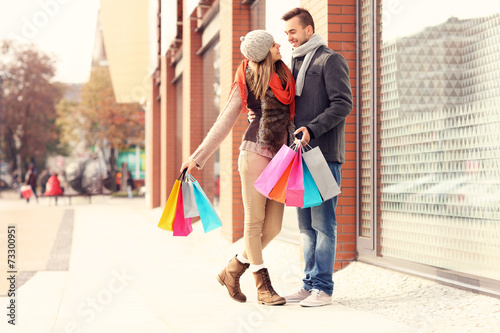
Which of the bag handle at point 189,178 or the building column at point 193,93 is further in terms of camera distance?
the building column at point 193,93

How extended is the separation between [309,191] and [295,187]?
0.09 m

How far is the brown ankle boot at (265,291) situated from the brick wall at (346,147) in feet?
4.55

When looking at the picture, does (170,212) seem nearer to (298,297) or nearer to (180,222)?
(180,222)

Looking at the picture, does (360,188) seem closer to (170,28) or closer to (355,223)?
(355,223)

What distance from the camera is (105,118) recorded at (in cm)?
4500

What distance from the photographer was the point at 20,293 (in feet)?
17.7

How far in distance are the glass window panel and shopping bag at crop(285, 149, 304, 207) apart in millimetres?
1209

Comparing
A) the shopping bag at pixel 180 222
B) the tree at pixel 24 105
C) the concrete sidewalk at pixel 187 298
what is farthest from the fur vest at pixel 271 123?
the tree at pixel 24 105

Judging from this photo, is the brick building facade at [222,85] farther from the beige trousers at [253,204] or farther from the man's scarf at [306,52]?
the beige trousers at [253,204]

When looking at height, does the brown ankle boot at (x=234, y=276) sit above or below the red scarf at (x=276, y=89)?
below

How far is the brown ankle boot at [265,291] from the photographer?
177 inches

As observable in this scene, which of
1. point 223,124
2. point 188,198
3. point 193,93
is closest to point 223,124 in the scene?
point 223,124

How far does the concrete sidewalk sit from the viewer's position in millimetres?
3957

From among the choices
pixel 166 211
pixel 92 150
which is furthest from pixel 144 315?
pixel 92 150
